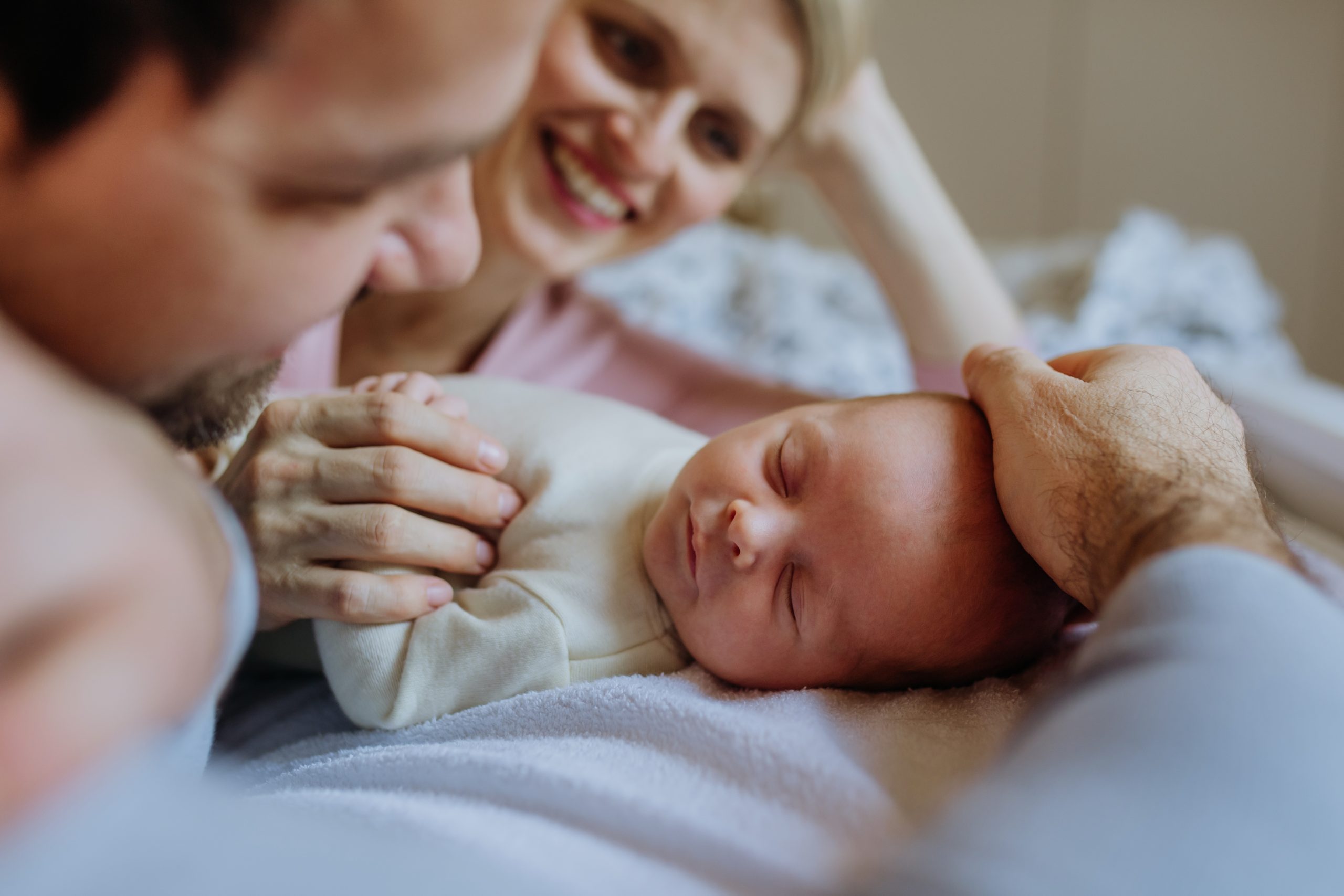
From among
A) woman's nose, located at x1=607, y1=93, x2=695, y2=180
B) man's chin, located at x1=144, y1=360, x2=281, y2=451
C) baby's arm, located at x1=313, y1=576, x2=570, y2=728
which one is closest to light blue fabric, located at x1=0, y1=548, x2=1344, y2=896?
man's chin, located at x1=144, y1=360, x2=281, y2=451

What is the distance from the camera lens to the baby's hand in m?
0.98

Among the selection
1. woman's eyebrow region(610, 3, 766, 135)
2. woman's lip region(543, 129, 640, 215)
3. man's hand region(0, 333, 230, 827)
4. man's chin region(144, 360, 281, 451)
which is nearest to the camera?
man's hand region(0, 333, 230, 827)

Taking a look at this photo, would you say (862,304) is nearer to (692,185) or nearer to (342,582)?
(692,185)

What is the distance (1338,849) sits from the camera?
433 mm

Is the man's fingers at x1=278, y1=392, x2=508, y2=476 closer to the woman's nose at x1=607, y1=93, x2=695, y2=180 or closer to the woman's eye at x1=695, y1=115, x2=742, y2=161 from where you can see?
the woman's nose at x1=607, y1=93, x2=695, y2=180

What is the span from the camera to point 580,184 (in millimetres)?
1389

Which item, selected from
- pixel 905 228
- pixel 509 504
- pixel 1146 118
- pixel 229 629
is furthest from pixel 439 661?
pixel 1146 118

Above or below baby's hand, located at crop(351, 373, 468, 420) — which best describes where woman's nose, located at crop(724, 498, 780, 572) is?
above

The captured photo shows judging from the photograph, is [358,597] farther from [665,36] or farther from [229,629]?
[665,36]

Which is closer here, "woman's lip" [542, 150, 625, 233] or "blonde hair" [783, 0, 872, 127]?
"blonde hair" [783, 0, 872, 127]

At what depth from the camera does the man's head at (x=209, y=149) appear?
0.44 m

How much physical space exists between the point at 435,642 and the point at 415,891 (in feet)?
1.62

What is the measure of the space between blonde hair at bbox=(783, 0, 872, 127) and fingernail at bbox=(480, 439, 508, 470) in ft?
2.33

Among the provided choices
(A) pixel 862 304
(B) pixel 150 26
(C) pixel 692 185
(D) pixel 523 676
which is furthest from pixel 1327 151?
(B) pixel 150 26
